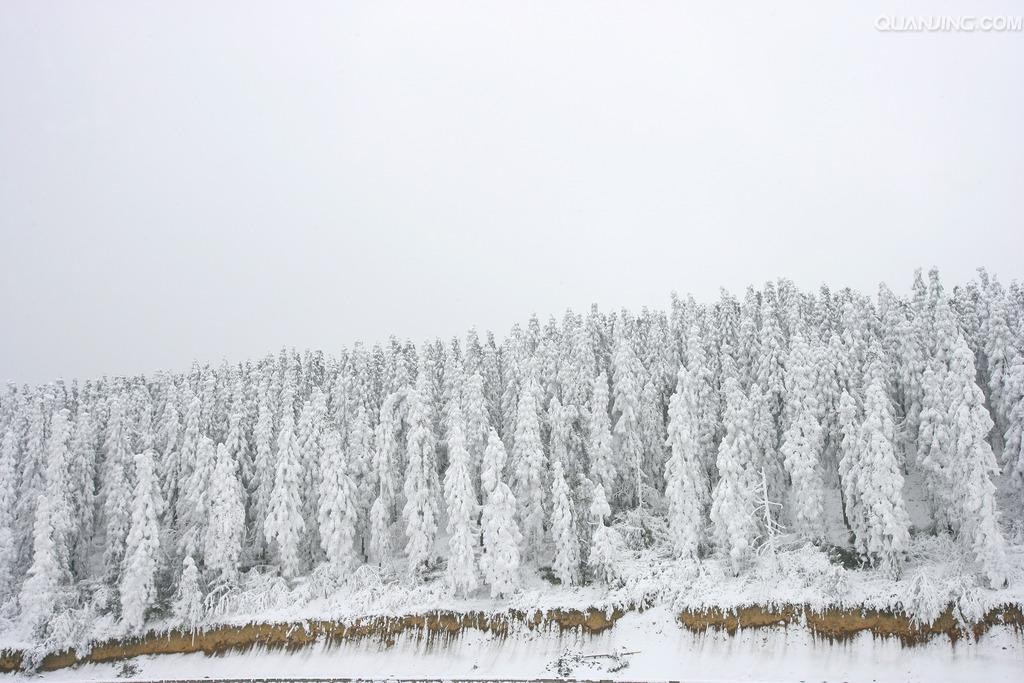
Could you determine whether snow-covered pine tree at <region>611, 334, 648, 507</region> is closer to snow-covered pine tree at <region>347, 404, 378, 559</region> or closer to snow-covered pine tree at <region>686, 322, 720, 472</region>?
snow-covered pine tree at <region>686, 322, 720, 472</region>

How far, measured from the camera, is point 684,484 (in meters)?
45.5

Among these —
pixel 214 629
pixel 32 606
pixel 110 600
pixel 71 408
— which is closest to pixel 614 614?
pixel 214 629

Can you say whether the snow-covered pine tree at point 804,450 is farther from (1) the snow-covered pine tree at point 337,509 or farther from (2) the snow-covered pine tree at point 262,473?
(2) the snow-covered pine tree at point 262,473

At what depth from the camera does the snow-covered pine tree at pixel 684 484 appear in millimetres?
45000

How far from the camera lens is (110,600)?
50.2 metres

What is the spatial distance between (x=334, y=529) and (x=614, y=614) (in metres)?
20.8

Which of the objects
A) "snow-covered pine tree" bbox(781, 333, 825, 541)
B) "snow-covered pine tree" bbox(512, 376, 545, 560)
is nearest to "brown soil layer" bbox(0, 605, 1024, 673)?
"snow-covered pine tree" bbox(512, 376, 545, 560)

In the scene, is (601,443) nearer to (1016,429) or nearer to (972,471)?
(972,471)

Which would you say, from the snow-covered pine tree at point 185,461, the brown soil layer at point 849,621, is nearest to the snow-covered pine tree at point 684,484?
the brown soil layer at point 849,621

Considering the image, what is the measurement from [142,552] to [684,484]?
36.8 m

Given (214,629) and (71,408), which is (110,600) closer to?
(214,629)

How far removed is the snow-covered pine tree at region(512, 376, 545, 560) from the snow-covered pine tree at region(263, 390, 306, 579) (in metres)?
16.4

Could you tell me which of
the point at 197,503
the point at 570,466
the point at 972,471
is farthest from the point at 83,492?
the point at 972,471

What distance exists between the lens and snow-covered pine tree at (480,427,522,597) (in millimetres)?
45375
